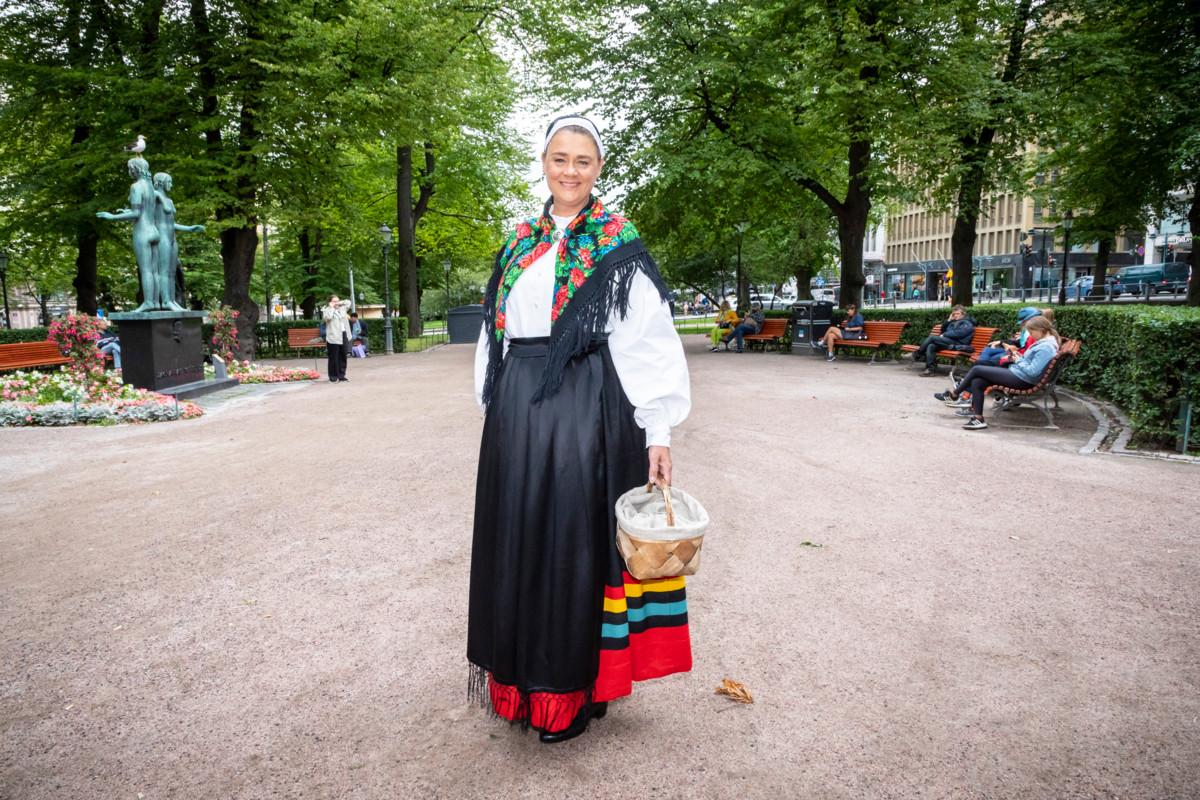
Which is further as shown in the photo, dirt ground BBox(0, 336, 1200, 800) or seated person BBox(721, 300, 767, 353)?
seated person BBox(721, 300, 767, 353)

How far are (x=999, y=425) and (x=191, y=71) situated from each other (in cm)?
1928

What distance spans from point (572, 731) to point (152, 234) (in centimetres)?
1418

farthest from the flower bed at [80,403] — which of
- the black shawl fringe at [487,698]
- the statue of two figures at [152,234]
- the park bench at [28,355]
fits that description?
the black shawl fringe at [487,698]

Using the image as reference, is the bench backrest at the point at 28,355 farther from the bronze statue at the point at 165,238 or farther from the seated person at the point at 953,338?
the seated person at the point at 953,338

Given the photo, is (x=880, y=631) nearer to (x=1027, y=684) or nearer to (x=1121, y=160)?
(x=1027, y=684)

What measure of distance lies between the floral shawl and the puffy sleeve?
0.05 metres

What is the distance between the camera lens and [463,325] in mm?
31812

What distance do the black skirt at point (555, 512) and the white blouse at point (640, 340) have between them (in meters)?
0.06

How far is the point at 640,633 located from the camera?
271 cm

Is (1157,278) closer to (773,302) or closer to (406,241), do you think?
(773,302)

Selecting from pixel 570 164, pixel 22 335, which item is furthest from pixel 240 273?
pixel 570 164

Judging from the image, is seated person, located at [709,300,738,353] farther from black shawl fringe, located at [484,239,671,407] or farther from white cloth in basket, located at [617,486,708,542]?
white cloth in basket, located at [617,486,708,542]

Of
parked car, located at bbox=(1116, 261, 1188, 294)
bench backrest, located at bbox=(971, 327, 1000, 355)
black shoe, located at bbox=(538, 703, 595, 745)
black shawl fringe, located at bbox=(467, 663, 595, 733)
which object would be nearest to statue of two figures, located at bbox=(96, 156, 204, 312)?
black shawl fringe, located at bbox=(467, 663, 595, 733)

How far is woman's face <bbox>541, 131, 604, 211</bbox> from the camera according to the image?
8.73ft
